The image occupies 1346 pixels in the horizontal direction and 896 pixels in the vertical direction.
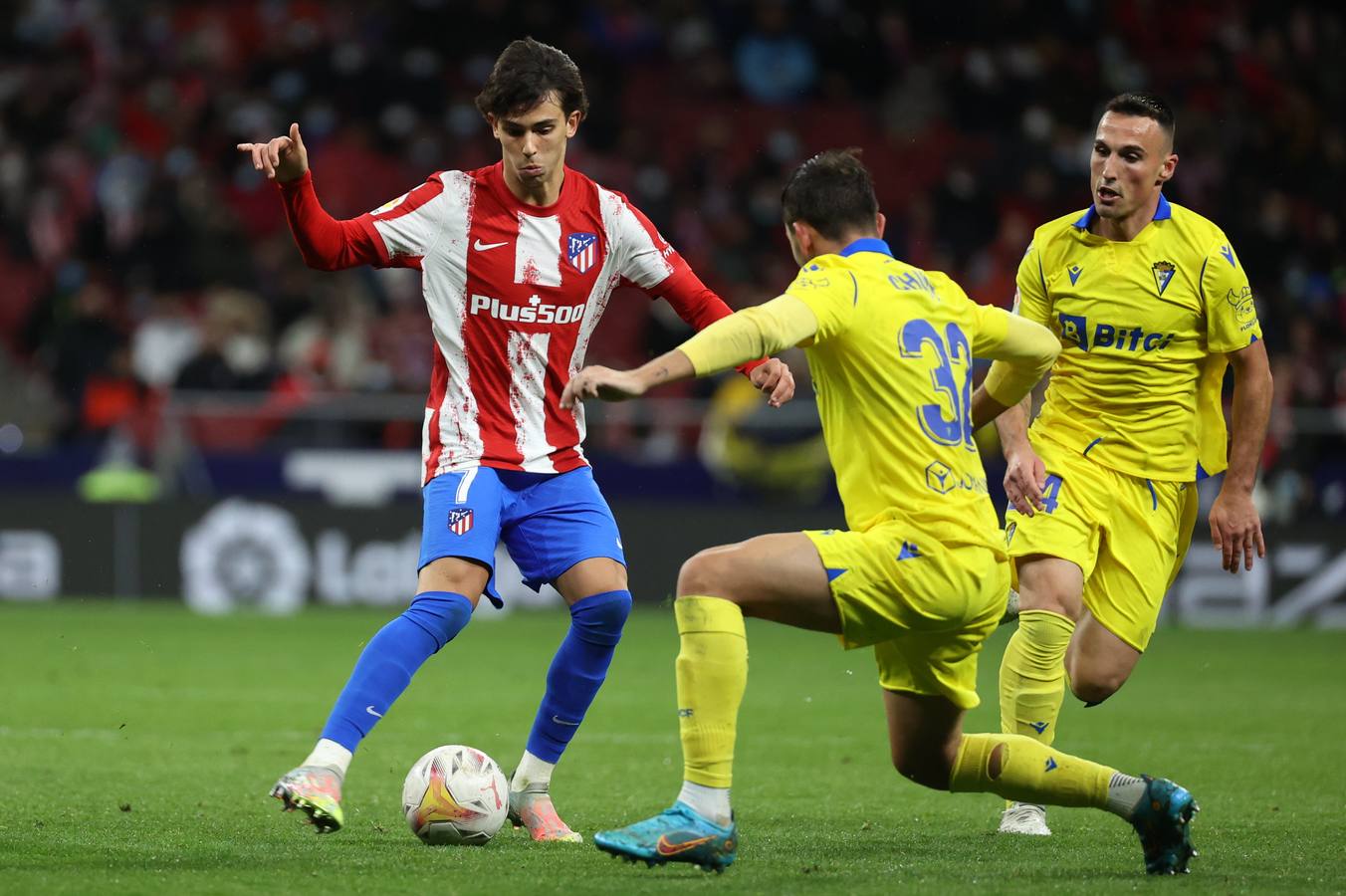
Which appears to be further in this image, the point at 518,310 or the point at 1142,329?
the point at 1142,329

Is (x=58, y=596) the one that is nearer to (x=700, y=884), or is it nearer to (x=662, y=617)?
(x=662, y=617)

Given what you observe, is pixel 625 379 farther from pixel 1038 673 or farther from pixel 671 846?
pixel 1038 673

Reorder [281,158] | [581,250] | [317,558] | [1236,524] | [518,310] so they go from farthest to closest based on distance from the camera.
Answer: [317,558] < [1236,524] < [581,250] < [518,310] < [281,158]

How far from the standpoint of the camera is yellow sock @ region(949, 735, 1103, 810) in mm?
5262

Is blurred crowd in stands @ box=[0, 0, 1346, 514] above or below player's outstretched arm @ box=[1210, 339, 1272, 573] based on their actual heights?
above

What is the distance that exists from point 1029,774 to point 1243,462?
5.60ft

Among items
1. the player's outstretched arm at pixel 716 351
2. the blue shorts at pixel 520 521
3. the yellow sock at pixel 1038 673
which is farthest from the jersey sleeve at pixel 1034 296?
the player's outstretched arm at pixel 716 351

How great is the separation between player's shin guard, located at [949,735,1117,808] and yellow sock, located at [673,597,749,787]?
31.1 inches

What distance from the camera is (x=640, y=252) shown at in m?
6.25

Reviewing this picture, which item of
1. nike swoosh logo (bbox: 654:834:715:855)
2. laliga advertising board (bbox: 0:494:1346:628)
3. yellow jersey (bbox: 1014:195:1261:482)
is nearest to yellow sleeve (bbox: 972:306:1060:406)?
yellow jersey (bbox: 1014:195:1261:482)

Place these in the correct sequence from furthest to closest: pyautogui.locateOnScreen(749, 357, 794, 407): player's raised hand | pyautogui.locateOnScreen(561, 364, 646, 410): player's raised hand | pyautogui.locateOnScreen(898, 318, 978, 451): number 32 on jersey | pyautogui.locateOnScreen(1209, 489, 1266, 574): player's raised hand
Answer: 1. pyautogui.locateOnScreen(1209, 489, 1266, 574): player's raised hand
2. pyautogui.locateOnScreen(749, 357, 794, 407): player's raised hand
3. pyautogui.locateOnScreen(898, 318, 978, 451): number 32 on jersey
4. pyautogui.locateOnScreen(561, 364, 646, 410): player's raised hand

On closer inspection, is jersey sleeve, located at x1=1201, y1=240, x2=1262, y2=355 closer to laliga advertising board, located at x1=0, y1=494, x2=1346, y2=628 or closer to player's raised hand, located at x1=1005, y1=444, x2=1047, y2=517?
player's raised hand, located at x1=1005, y1=444, x2=1047, y2=517

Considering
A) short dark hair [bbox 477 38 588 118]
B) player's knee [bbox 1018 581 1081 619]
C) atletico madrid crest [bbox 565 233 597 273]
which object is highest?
short dark hair [bbox 477 38 588 118]

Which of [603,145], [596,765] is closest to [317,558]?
[603,145]
